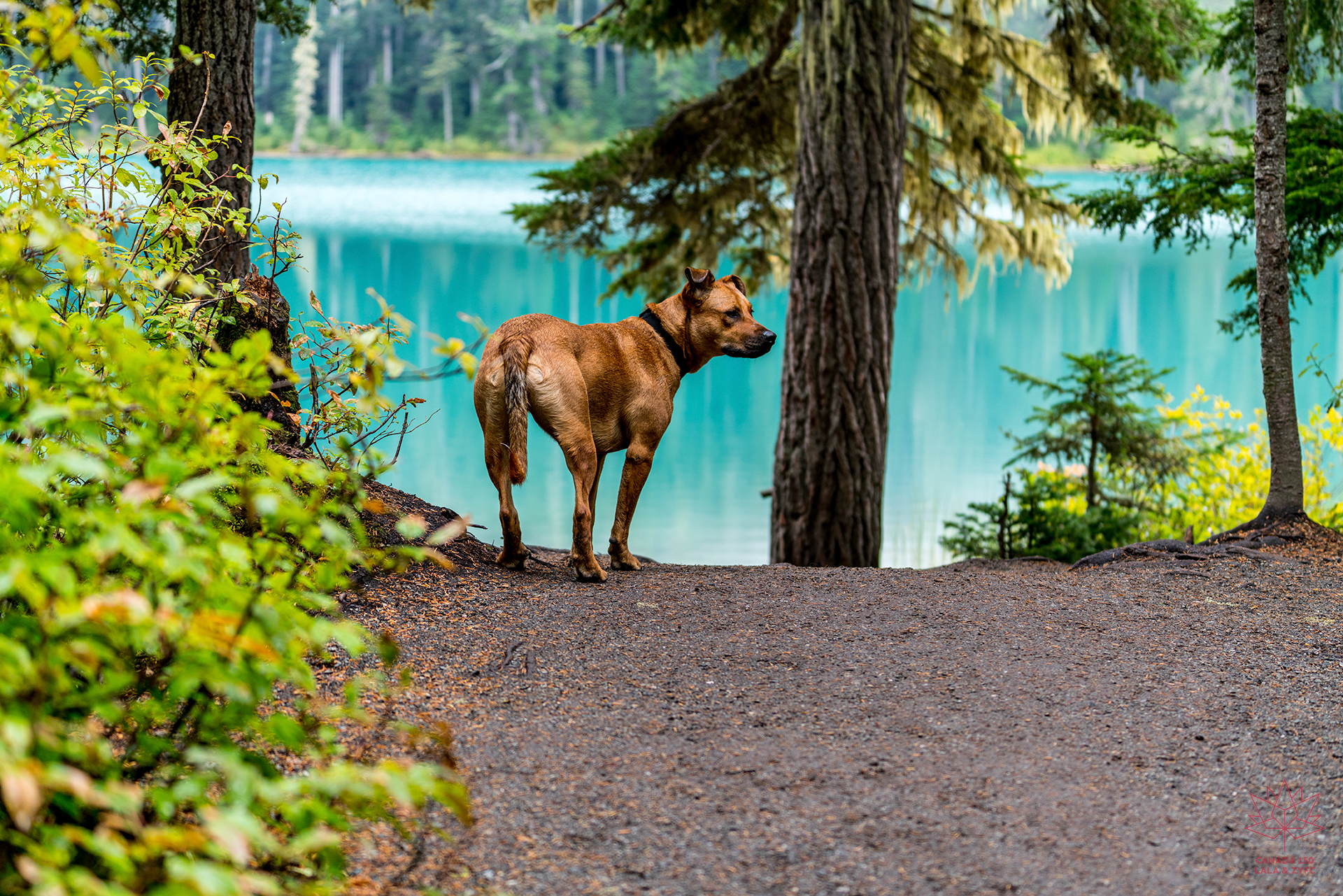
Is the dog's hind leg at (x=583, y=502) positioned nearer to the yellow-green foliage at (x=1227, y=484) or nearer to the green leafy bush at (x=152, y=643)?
the green leafy bush at (x=152, y=643)

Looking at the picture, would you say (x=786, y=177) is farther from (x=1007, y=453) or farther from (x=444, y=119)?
(x=444, y=119)

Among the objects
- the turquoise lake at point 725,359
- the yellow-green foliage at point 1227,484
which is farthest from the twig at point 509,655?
the yellow-green foliage at point 1227,484

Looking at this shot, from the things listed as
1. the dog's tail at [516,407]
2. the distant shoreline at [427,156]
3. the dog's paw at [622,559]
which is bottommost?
the dog's paw at [622,559]

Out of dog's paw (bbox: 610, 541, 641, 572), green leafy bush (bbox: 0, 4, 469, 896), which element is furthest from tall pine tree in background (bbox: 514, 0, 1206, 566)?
green leafy bush (bbox: 0, 4, 469, 896)

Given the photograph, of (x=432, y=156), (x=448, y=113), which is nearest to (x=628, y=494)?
(x=432, y=156)

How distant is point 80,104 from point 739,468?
1518 cm

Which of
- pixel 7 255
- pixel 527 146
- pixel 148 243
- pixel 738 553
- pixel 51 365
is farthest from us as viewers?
pixel 527 146

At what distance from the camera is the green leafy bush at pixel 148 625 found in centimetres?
157

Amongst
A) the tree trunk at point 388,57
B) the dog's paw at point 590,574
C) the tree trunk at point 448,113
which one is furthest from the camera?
the tree trunk at point 388,57

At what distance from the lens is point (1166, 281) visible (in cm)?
3719

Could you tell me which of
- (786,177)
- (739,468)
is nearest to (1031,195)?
(786,177)

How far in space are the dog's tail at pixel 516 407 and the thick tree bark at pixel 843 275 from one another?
3.34 m

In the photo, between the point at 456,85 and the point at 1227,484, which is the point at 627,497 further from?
the point at 456,85
